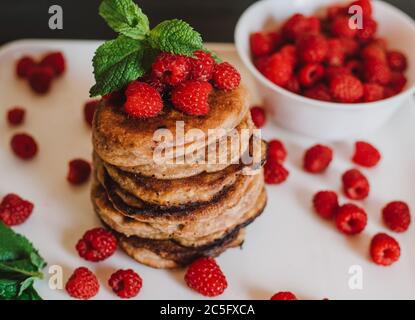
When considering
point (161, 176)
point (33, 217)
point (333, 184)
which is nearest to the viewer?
point (161, 176)

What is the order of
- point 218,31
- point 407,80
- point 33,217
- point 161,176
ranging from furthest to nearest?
1. point 218,31
2. point 407,80
3. point 33,217
4. point 161,176

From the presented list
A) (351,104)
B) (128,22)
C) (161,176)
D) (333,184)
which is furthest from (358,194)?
(128,22)

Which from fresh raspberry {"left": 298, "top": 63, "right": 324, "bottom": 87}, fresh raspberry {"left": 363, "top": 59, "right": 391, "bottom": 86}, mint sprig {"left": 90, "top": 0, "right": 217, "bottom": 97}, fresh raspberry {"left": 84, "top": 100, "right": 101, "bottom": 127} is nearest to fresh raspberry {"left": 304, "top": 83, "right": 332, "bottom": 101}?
fresh raspberry {"left": 298, "top": 63, "right": 324, "bottom": 87}

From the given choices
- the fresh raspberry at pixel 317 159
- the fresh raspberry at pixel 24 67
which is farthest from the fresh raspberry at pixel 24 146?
the fresh raspberry at pixel 317 159

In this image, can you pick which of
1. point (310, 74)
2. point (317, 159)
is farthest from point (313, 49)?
point (317, 159)

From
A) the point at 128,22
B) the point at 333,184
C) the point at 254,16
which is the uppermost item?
the point at 128,22
